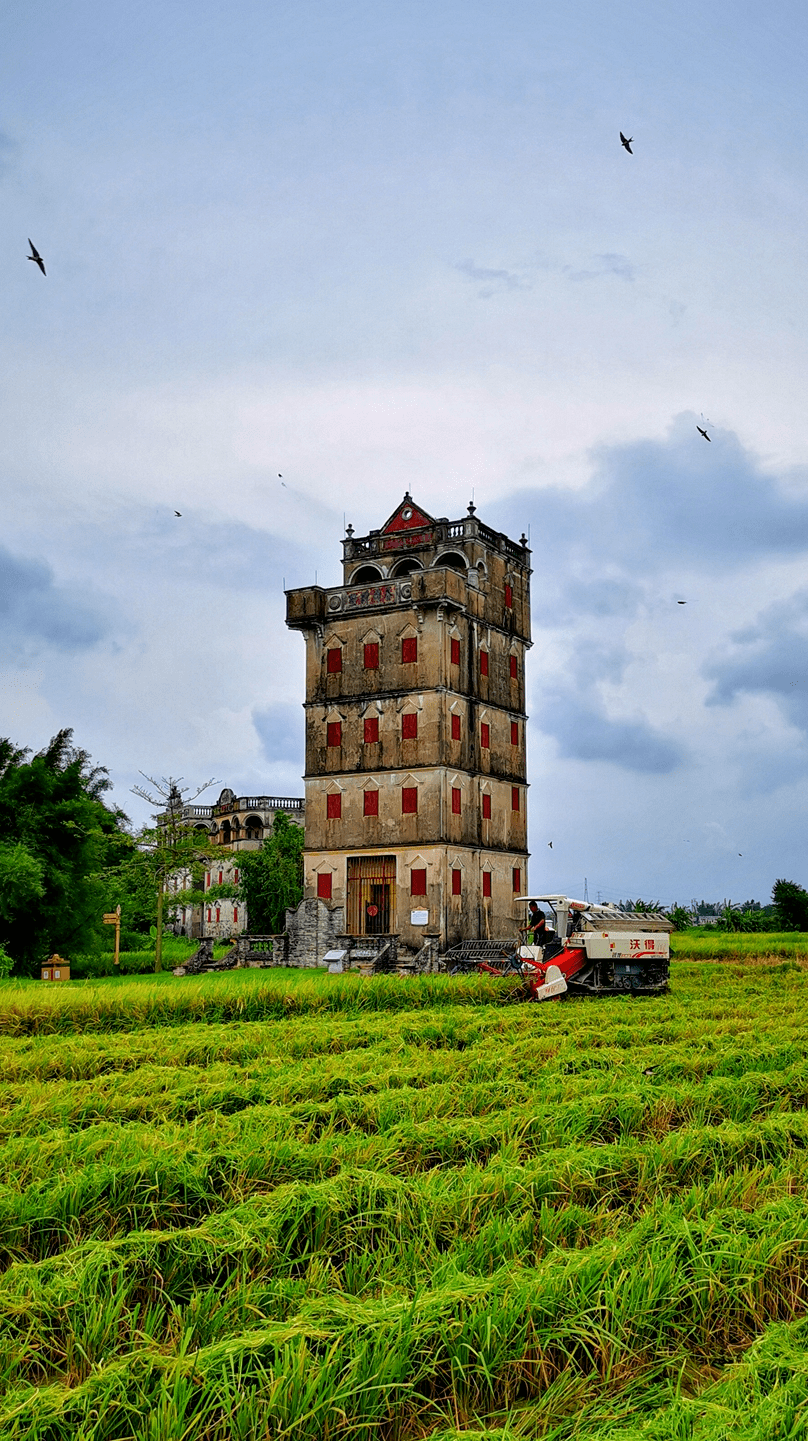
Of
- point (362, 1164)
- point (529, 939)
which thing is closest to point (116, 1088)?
point (362, 1164)

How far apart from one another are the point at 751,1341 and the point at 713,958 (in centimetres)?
3481

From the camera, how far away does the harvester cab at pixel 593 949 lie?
2300 centimetres

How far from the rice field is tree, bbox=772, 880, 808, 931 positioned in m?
45.8

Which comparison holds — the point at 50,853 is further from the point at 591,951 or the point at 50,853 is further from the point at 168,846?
the point at 591,951

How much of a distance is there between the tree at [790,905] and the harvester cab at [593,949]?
32231mm

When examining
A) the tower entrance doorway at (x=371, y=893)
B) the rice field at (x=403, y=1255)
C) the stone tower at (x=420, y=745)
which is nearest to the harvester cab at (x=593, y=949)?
the rice field at (x=403, y=1255)

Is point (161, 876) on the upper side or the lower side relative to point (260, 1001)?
upper

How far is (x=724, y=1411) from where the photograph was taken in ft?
13.4

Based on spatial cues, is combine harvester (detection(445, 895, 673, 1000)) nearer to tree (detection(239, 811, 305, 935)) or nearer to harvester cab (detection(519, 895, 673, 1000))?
harvester cab (detection(519, 895, 673, 1000))

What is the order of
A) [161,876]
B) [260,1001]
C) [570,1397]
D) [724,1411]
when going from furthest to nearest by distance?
[161,876] → [260,1001] → [570,1397] → [724,1411]

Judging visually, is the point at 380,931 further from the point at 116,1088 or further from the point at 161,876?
the point at 116,1088

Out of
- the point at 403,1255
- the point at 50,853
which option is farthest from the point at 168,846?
the point at 403,1255

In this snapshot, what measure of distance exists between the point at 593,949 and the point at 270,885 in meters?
33.1

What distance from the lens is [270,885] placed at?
54.3m
